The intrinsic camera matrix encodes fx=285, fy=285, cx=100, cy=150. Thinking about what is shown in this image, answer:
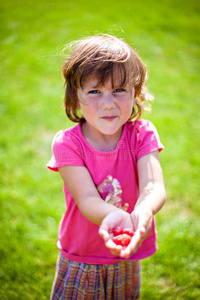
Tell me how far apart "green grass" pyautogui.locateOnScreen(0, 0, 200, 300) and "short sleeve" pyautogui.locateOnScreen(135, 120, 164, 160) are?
832 mm

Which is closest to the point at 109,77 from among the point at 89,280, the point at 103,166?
the point at 103,166

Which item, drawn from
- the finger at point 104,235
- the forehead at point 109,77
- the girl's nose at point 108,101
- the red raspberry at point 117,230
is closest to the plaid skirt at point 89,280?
the red raspberry at point 117,230

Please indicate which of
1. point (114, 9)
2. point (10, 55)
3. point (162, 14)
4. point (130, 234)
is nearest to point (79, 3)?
point (114, 9)

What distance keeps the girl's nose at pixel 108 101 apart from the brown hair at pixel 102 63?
3.3 inches

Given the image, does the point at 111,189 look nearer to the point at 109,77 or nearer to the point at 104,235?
the point at 104,235

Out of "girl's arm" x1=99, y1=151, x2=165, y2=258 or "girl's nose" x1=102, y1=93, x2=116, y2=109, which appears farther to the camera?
"girl's nose" x1=102, y1=93, x2=116, y2=109

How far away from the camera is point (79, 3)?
9219 mm

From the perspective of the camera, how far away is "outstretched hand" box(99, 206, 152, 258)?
1.33 metres

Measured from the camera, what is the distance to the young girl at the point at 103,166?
65.1 inches

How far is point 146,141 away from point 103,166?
Answer: 0.32 m

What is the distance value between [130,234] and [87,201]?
32 cm

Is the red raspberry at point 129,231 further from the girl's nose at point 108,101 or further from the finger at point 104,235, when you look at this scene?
→ the girl's nose at point 108,101

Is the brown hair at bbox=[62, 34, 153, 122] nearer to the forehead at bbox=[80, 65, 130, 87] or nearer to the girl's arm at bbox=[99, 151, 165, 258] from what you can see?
the forehead at bbox=[80, 65, 130, 87]

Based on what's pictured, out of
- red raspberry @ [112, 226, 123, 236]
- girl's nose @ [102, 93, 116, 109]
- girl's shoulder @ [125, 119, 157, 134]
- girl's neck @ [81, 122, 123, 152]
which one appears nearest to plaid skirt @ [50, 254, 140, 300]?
red raspberry @ [112, 226, 123, 236]
